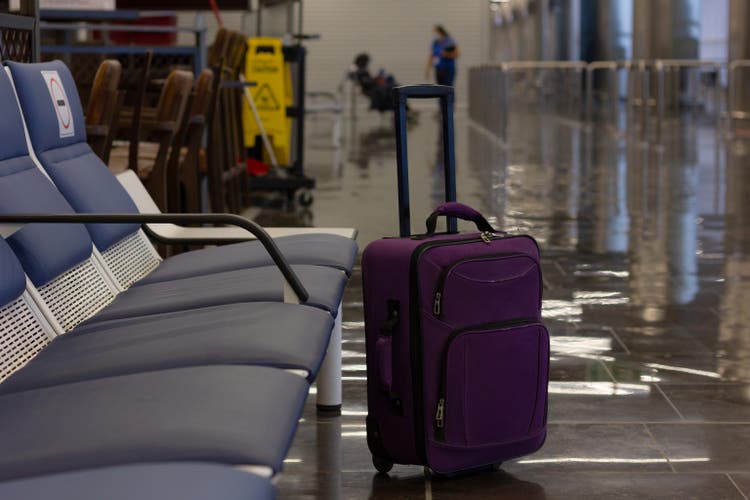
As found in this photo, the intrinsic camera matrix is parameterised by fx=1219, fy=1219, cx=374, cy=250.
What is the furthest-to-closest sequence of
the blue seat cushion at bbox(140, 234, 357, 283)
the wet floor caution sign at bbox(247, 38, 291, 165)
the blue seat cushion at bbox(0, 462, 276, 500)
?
the wet floor caution sign at bbox(247, 38, 291, 165), the blue seat cushion at bbox(140, 234, 357, 283), the blue seat cushion at bbox(0, 462, 276, 500)

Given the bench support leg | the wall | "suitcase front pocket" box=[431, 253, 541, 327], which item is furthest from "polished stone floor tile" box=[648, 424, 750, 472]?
the wall

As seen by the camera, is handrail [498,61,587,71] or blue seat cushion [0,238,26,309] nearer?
blue seat cushion [0,238,26,309]

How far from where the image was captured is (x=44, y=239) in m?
2.45

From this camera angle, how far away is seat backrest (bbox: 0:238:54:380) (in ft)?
7.07

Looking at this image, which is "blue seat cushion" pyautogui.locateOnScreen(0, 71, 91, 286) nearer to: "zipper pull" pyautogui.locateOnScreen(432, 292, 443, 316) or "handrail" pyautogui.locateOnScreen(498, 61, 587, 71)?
"zipper pull" pyautogui.locateOnScreen(432, 292, 443, 316)

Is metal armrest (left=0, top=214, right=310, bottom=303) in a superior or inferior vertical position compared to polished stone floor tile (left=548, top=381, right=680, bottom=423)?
superior

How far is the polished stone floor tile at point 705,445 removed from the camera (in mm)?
2682

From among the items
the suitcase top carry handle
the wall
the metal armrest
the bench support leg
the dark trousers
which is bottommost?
the bench support leg

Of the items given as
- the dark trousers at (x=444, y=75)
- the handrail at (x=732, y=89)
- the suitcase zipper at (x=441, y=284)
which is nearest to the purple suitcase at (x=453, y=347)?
the suitcase zipper at (x=441, y=284)

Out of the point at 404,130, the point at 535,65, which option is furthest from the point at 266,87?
the point at 535,65

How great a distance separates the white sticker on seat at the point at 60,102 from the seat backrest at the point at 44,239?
192 mm

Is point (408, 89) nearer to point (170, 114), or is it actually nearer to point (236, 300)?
point (236, 300)

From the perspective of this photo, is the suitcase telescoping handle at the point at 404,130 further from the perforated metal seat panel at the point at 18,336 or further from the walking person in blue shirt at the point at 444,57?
the walking person in blue shirt at the point at 444,57

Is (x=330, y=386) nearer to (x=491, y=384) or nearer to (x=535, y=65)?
(x=491, y=384)
